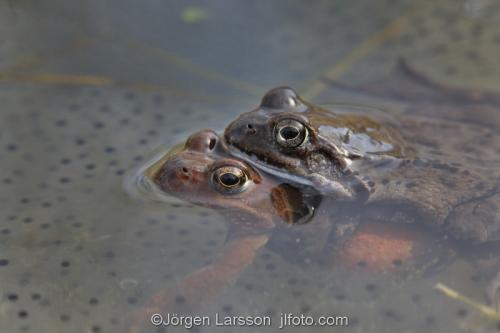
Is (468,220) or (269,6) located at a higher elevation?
(269,6)

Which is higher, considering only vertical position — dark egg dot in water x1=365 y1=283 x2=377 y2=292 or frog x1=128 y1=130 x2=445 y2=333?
frog x1=128 y1=130 x2=445 y2=333

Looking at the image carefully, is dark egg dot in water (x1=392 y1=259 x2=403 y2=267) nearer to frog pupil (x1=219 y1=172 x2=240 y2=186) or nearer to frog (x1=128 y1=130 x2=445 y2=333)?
frog (x1=128 y1=130 x2=445 y2=333)

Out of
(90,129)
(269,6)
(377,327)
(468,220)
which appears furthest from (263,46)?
(377,327)

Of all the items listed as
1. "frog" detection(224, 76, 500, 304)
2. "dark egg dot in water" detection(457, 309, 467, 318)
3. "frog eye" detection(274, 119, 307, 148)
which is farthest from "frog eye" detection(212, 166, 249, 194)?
"dark egg dot in water" detection(457, 309, 467, 318)

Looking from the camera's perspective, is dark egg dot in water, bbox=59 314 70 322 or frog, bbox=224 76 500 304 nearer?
dark egg dot in water, bbox=59 314 70 322

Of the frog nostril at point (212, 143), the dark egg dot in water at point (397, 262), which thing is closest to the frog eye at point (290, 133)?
the frog nostril at point (212, 143)

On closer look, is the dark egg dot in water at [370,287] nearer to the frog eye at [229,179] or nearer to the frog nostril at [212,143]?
the frog eye at [229,179]

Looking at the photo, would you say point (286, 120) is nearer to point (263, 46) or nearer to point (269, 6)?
point (263, 46)
